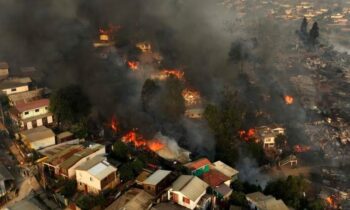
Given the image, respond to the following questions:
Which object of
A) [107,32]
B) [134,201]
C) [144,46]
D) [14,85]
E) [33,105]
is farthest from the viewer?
[107,32]

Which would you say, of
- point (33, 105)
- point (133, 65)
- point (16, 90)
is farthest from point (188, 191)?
point (133, 65)

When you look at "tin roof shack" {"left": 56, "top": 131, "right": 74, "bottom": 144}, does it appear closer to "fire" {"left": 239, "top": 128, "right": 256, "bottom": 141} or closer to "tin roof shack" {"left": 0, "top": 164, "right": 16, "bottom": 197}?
"tin roof shack" {"left": 0, "top": 164, "right": 16, "bottom": 197}

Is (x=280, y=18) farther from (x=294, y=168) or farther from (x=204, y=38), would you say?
(x=294, y=168)

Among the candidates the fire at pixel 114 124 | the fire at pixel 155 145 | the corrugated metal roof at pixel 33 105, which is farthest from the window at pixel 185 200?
the corrugated metal roof at pixel 33 105

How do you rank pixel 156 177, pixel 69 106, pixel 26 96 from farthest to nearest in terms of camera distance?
pixel 26 96
pixel 69 106
pixel 156 177

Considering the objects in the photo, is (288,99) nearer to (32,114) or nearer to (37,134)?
(32,114)

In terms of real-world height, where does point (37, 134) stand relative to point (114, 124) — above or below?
above
